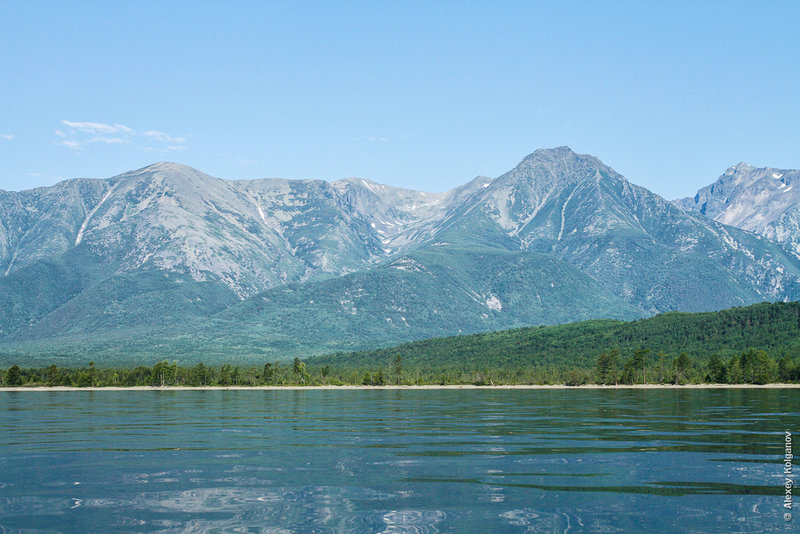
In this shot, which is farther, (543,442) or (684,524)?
(543,442)

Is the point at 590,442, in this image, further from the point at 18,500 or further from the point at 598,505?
the point at 18,500

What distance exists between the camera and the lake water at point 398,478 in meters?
33.9

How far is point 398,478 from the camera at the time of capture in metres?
44.9

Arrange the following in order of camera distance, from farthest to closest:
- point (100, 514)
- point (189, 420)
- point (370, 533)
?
point (189, 420), point (100, 514), point (370, 533)

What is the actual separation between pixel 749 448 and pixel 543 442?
615 inches

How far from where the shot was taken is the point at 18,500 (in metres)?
38.7

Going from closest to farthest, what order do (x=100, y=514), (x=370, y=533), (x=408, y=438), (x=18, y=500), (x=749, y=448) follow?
(x=370, y=533) → (x=100, y=514) → (x=18, y=500) → (x=749, y=448) → (x=408, y=438)

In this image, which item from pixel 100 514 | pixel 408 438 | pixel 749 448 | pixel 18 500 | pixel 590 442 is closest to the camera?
pixel 100 514

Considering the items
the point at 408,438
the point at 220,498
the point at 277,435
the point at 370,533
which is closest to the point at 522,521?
the point at 370,533

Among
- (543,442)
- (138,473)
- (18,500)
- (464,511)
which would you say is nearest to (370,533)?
(464,511)

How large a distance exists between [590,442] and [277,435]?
29116mm

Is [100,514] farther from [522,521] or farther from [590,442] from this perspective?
[590,442]

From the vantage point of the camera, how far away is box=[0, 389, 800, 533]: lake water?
33.9m

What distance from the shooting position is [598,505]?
121 feet
